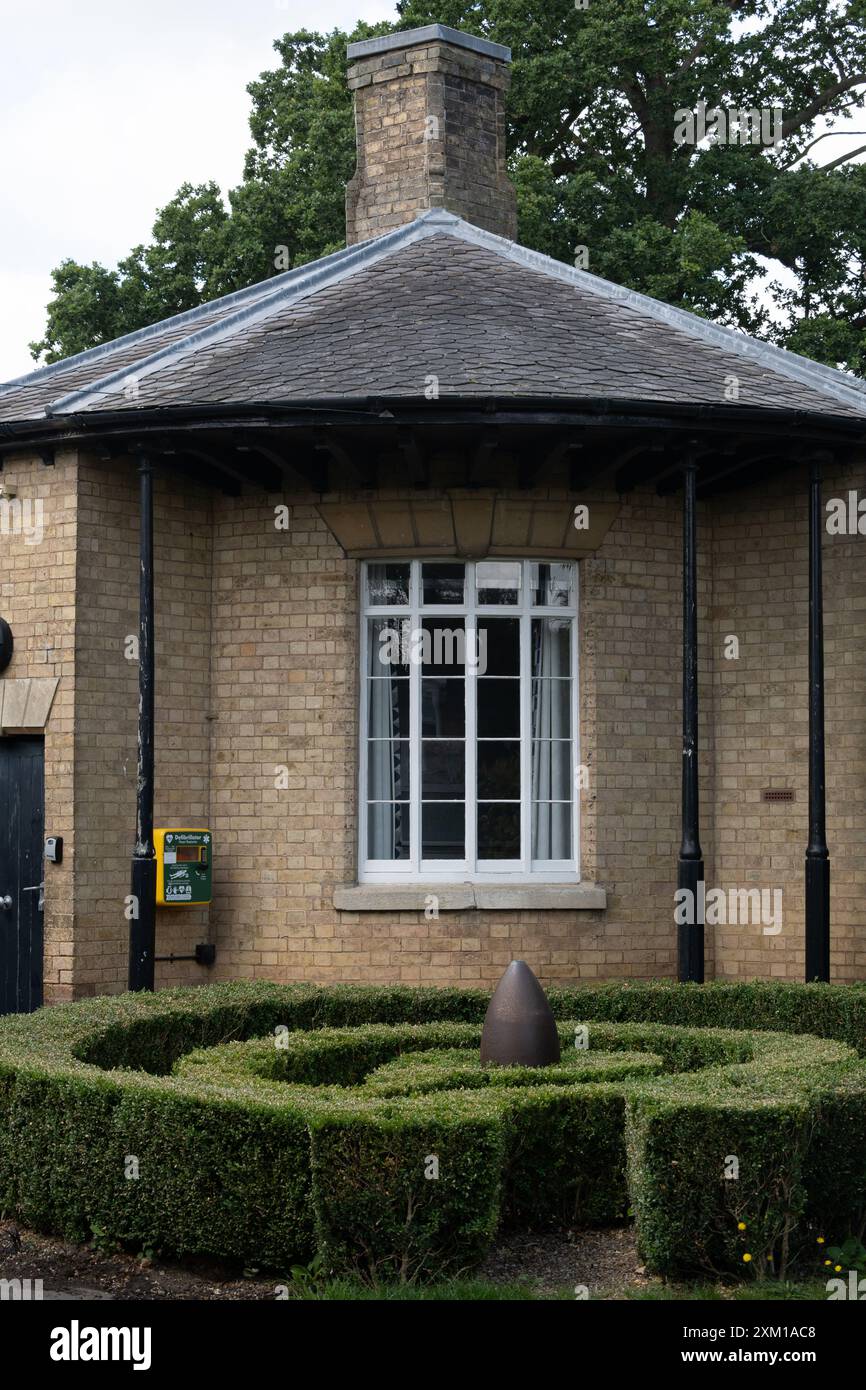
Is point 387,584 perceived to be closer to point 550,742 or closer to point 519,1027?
point 550,742

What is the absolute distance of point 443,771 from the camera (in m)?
11.9

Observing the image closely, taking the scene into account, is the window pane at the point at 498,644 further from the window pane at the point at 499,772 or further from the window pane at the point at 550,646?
the window pane at the point at 499,772

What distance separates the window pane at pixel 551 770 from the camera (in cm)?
1196

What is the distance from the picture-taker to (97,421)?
11.0 metres

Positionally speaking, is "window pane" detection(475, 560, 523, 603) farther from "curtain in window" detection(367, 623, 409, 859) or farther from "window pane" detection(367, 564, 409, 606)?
"curtain in window" detection(367, 623, 409, 859)

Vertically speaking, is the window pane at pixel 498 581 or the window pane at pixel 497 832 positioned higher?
the window pane at pixel 498 581

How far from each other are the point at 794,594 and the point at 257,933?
4.52 m

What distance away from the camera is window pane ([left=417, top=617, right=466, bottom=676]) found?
1184cm

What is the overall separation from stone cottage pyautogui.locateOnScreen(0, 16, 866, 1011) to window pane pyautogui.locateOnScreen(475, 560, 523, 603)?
0.07 feet

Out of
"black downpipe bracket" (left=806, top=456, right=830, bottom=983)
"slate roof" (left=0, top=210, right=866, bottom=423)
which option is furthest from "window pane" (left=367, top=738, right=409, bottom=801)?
"black downpipe bracket" (left=806, top=456, right=830, bottom=983)

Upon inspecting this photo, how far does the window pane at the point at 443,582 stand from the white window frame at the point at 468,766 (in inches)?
1.8

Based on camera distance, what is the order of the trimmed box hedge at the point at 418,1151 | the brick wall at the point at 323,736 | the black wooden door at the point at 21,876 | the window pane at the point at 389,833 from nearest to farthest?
the trimmed box hedge at the point at 418,1151
the brick wall at the point at 323,736
the black wooden door at the point at 21,876
the window pane at the point at 389,833

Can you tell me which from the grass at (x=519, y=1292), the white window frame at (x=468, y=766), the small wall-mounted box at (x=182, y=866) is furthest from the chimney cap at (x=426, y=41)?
the grass at (x=519, y=1292)

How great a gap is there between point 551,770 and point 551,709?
431 millimetres
